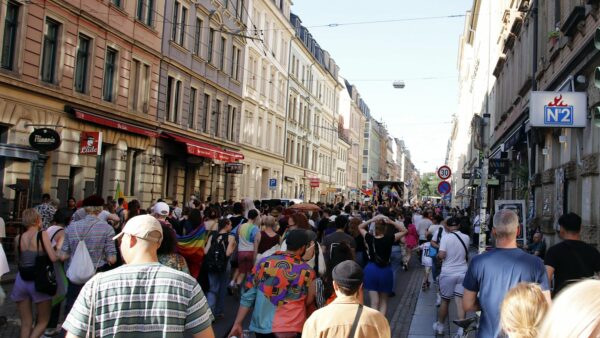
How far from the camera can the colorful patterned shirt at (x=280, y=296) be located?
526cm

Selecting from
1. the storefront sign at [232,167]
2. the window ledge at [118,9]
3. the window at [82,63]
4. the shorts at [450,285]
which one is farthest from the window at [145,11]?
the shorts at [450,285]

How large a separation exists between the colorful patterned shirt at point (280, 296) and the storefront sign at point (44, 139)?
43.1 feet

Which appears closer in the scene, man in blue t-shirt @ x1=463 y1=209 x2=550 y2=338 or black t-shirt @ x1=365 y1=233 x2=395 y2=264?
man in blue t-shirt @ x1=463 y1=209 x2=550 y2=338

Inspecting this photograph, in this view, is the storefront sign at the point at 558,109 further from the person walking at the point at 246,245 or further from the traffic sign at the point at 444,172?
the traffic sign at the point at 444,172

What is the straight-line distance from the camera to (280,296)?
17.3 feet

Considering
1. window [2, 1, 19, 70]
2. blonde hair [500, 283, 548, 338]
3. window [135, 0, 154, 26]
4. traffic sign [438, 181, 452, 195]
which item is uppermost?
window [135, 0, 154, 26]

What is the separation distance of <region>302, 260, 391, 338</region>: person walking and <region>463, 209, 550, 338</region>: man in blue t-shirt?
4.89 ft

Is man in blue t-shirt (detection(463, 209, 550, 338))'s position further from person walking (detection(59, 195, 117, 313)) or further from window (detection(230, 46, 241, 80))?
window (detection(230, 46, 241, 80))

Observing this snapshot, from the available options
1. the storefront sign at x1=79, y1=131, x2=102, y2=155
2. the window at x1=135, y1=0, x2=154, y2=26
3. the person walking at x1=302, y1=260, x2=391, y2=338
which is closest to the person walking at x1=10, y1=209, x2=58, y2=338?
the person walking at x1=302, y1=260, x2=391, y2=338

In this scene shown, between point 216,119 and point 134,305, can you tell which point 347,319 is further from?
point 216,119

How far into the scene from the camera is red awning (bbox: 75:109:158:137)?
66.2 ft

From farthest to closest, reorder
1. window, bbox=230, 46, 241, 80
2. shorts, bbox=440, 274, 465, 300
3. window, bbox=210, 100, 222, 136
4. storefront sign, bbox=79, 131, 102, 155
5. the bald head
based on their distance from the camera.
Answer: window, bbox=230, 46, 241, 80, window, bbox=210, 100, 222, 136, storefront sign, bbox=79, 131, 102, 155, shorts, bbox=440, 274, 465, 300, the bald head

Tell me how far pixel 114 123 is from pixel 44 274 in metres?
15.4

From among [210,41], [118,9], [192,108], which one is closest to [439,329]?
[118,9]
